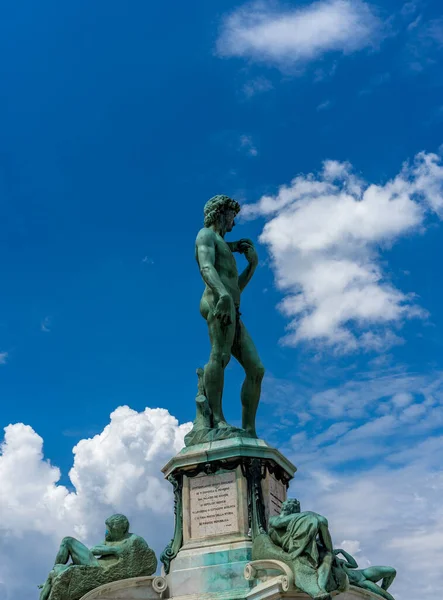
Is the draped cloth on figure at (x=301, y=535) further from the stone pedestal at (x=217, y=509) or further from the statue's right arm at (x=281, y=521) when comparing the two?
the stone pedestal at (x=217, y=509)

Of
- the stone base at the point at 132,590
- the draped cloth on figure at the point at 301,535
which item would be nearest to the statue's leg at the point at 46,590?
the stone base at the point at 132,590

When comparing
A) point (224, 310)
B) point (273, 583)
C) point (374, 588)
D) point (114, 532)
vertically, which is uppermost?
point (224, 310)

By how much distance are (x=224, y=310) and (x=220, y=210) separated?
2.33 meters

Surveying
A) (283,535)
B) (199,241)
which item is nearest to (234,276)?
(199,241)

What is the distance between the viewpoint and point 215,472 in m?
13.1

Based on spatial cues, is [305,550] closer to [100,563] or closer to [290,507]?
[290,507]

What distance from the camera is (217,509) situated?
12922 millimetres

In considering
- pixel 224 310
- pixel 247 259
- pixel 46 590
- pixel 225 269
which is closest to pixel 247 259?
pixel 247 259

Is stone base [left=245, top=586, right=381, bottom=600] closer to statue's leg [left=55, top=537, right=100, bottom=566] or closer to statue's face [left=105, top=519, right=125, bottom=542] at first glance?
statue's face [left=105, top=519, right=125, bottom=542]

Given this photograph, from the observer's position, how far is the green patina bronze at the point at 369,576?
41.1 ft

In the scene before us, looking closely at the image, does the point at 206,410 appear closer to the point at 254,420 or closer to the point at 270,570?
the point at 254,420

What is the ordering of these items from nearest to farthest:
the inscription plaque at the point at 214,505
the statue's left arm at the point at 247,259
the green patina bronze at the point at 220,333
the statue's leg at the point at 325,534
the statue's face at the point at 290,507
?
the statue's leg at the point at 325,534 → the statue's face at the point at 290,507 → the inscription plaque at the point at 214,505 → the green patina bronze at the point at 220,333 → the statue's left arm at the point at 247,259

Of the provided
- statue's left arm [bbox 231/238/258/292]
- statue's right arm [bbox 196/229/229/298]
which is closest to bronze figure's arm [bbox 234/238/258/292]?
statue's left arm [bbox 231/238/258/292]

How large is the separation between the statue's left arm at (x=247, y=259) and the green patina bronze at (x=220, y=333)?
0.17 m
